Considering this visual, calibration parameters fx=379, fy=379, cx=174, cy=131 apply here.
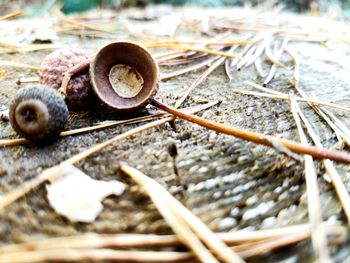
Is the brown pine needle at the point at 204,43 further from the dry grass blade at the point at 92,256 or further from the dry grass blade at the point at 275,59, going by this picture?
the dry grass blade at the point at 92,256

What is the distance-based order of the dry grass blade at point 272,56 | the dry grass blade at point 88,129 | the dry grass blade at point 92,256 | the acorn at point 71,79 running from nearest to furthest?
1. the dry grass blade at point 92,256
2. the dry grass blade at point 88,129
3. the acorn at point 71,79
4. the dry grass blade at point 272,56

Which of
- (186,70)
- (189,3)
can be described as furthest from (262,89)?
(189,3)

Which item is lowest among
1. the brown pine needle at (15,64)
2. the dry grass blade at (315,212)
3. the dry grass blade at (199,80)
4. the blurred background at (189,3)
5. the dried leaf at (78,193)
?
the dry grass blade at (315,212)

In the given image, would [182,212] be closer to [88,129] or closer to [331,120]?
[88,129]

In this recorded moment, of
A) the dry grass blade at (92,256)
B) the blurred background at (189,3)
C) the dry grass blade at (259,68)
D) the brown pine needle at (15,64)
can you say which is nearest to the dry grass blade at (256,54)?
the dry grass blade at (259,68)

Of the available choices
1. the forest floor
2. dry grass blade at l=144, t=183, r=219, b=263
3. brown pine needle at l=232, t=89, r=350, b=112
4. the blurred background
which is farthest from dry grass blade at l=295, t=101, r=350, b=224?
the blurred background

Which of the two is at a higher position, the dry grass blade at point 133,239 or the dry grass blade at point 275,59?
A: the dry grass blade at point 275,59

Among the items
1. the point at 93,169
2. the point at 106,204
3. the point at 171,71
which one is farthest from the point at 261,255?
the point at 171,71
